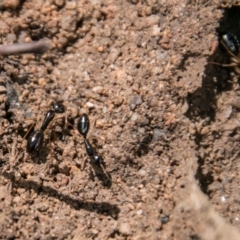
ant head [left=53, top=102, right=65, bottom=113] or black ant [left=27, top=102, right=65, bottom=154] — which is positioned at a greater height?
ant head [left=53, top=102, right=65, bottom=113]

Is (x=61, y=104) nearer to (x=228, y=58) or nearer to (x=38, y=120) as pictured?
(x=38, y=120)

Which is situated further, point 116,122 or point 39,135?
point 116,122

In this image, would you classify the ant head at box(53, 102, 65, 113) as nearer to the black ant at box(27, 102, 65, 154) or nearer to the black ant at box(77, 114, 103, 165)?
the black ant at box(27, 102, 65, 154)

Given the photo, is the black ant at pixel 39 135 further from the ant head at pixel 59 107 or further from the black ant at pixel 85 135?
the black ant at pixel 85 135

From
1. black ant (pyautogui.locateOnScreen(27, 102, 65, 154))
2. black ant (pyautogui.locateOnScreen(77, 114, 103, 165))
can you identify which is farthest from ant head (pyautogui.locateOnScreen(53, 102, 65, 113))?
black ant (pyautogui.locateOnScreen(77, 114, 103, 165))

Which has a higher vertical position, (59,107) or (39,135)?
(59,107)

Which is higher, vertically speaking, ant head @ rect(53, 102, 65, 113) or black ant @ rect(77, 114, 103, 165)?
ant head @ rect(53, 102, 65, 113)

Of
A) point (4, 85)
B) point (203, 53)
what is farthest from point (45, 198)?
point (203, 53)

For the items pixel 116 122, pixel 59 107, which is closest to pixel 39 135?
pixel 59 107

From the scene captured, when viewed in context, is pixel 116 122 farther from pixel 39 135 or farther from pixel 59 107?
pixel 39 135
